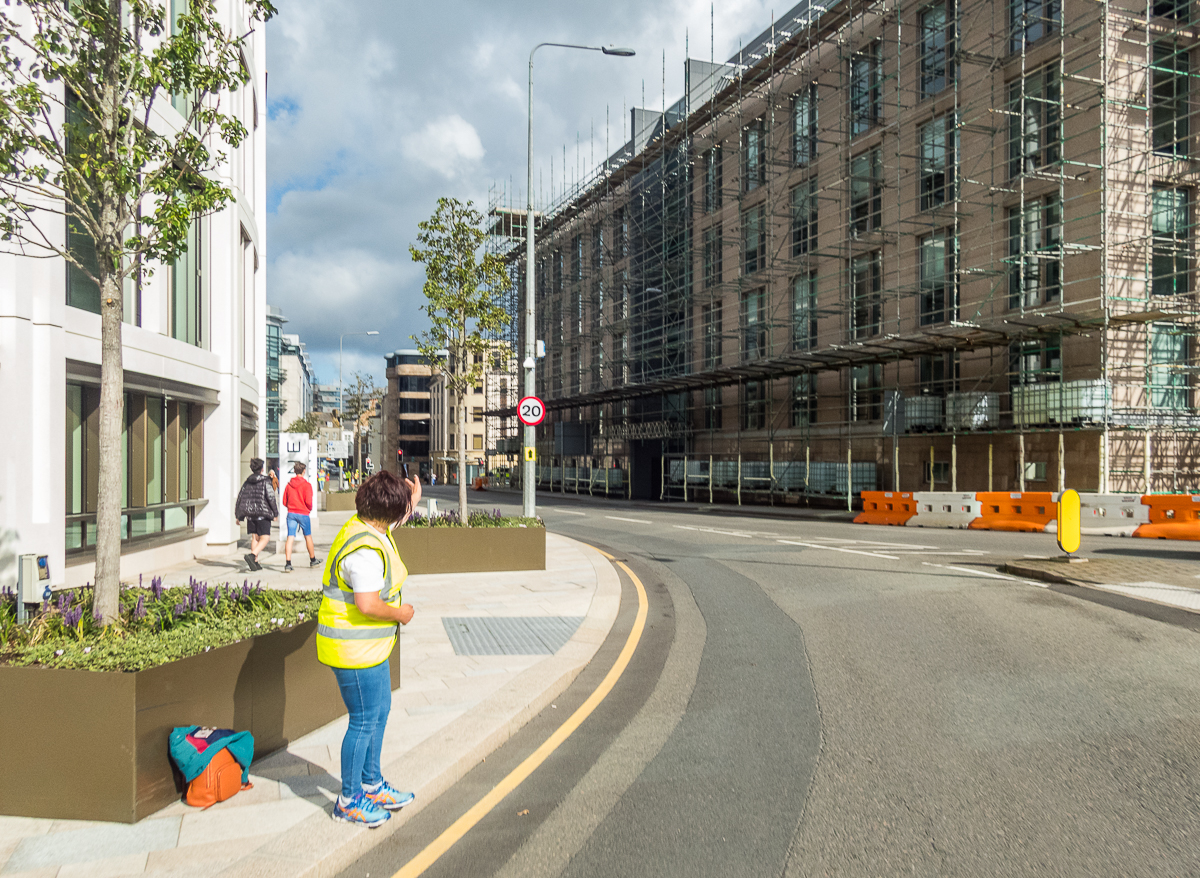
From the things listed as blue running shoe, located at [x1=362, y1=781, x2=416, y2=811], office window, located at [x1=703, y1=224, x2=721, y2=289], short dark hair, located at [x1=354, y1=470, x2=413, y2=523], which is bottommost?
blue running shoe, located at [x1=362, y1=781, x2=416, y2=811]

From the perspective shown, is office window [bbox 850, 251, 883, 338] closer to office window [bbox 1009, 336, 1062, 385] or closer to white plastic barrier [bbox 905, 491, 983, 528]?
office window [bbox 1009, 336, 1062, 385]

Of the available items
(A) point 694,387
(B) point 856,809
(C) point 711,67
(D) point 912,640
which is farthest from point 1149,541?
(C) point 711,67

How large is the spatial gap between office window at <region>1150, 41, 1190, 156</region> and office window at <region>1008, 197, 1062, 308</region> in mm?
3320

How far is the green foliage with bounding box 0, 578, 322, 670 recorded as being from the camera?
4.20m

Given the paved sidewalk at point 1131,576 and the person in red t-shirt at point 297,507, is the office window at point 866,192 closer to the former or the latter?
the paved sidewalk at point 1131,576

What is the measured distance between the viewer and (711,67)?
41.7 metres

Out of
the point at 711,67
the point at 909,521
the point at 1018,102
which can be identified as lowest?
the point at 909,521

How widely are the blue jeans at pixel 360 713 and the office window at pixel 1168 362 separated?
24.5m

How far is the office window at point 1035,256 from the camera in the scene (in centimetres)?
2328

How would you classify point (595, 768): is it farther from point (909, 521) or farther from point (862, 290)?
point (862, 290)

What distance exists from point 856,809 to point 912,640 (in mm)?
4053

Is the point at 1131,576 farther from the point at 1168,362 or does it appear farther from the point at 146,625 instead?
the point at 1168,362

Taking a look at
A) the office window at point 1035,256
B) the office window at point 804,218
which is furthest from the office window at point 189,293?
the office window at point 804,218

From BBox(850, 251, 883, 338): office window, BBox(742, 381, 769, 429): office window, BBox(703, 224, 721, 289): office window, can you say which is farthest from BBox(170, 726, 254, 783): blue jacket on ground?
BBox(703, 224, 721, 289): office window
